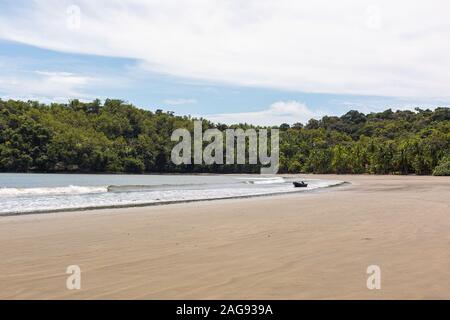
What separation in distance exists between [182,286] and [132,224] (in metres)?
7.29

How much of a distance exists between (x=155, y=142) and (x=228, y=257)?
116045mm

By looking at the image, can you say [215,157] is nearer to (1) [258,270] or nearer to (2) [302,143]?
(2) [302,143]

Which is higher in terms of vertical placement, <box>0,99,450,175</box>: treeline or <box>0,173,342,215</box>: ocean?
<box>0,99,450,175</box>: treeline

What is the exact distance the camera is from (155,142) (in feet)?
402

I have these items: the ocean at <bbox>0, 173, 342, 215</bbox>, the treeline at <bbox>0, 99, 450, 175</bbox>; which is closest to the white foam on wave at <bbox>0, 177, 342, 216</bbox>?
the ocean at <bbox>0, 173, 342, 215</bbox>

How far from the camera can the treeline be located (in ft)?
260

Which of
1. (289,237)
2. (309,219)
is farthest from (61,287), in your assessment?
(309,219)

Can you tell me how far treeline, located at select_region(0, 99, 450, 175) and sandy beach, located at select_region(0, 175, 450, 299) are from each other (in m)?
62.4

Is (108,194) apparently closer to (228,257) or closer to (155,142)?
(228,257)

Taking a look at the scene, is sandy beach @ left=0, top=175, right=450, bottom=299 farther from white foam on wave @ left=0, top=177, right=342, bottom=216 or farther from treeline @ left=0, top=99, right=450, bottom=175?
treeline @ left=0, top=99, right=450, bottom=175

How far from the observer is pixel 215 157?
116 meters

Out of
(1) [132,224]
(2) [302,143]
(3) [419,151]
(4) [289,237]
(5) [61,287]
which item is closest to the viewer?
(5) [61,287]

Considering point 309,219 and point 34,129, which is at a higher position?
point 34,129
